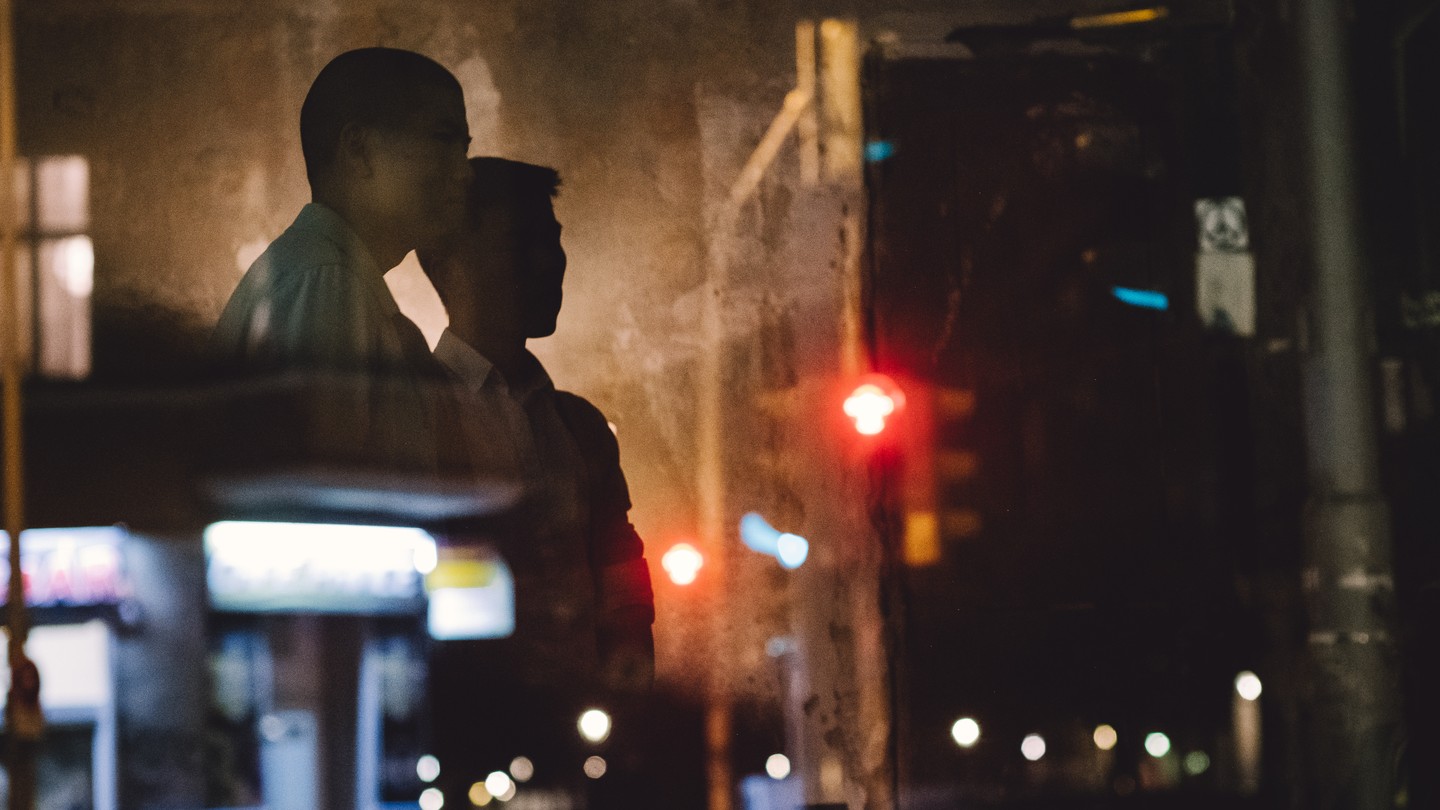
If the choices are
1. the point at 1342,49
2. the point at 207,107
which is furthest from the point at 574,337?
the point at 1342,49

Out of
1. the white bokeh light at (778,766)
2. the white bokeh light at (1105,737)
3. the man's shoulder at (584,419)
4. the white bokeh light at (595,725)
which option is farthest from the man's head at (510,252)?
the white bokeh light at (1105,737)

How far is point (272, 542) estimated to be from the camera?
5.46 meters

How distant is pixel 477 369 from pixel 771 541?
4.62 ft

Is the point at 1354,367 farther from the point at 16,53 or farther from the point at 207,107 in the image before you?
the point at 16,53

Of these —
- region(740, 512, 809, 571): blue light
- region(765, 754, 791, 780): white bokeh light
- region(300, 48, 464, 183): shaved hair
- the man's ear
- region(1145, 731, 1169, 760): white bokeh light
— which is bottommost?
region(1145, 731, 1169, 760): white bokeh light

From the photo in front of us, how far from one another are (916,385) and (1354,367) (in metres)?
1.81

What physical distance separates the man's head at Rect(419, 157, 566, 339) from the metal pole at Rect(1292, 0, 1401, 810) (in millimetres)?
3212

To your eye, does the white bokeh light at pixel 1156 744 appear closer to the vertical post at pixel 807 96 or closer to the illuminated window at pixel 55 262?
the vertical post at pixel 807 96

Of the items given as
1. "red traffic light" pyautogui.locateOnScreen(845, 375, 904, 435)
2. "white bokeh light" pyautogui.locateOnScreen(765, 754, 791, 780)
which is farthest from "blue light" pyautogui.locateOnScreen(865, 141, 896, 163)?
"white bokeh light" pyautogui.locateOnScreen(765, 754, 791, 780)

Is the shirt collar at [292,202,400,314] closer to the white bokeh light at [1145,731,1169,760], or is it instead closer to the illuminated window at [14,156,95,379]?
the illuminated window at [14,156,95,379]

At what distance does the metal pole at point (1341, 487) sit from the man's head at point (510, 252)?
3.21 meters

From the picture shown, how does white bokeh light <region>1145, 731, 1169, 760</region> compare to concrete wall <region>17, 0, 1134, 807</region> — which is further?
white bokeh light <region>1145, 731, 1169, 760</region>

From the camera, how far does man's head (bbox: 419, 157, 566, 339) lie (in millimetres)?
5840

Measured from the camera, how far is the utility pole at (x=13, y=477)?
4.79 metres
